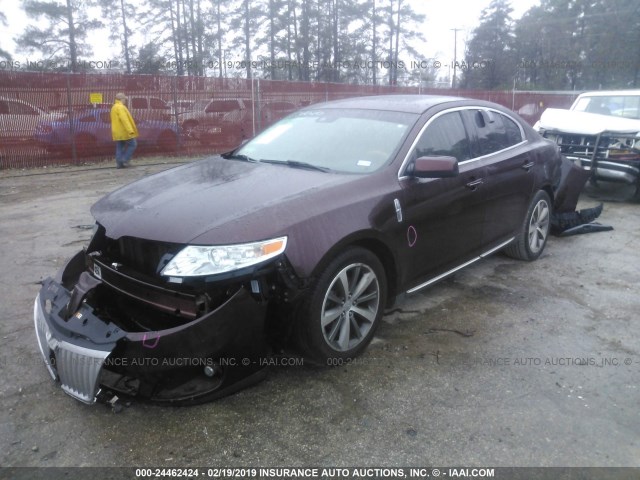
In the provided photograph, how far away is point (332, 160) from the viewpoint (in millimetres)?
Answer: 3637

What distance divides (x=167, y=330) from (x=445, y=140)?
2556 millimetres

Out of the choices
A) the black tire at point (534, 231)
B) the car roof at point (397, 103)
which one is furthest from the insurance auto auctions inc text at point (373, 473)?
the black tire at point (534, 231)

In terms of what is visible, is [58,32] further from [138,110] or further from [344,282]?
[344,282]

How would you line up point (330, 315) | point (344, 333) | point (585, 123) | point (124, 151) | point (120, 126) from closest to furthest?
point (330, 315), point (344, 333), point (585, 123), point (120, 126), point (124, 151)

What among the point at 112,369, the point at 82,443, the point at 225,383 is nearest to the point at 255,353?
the point at 225,383

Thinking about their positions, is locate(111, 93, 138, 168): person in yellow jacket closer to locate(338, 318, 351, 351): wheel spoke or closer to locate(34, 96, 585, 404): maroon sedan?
locate(34, 96, 585, 404): maroon sedan

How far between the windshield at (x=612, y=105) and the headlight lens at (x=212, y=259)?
8885 mm

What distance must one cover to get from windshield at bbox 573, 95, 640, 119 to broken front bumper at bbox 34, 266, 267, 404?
901 cm

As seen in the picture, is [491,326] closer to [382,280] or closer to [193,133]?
[382,280]

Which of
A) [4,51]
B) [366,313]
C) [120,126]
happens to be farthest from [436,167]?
[4,51]

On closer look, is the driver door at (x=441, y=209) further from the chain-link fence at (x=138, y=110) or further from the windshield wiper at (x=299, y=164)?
the chain-link fence at (x=138, y=110)

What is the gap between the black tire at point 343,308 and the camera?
2.86 metres

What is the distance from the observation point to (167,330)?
2473 millimetres

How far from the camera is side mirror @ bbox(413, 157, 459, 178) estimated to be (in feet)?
11.2
